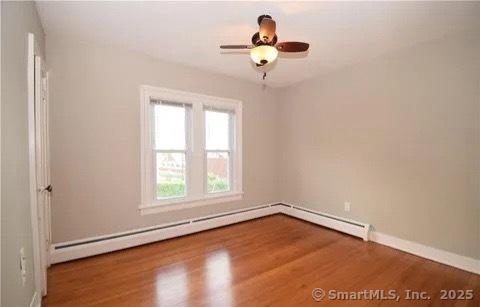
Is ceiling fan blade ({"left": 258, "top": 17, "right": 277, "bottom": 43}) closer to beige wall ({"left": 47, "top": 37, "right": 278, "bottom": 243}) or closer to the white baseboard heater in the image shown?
beige wall ({"left": 47, "top": 37, "right": 278, "bottom": 243})

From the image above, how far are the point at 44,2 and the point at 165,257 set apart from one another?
2730 mm

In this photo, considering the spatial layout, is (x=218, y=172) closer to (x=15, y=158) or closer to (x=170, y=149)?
(x=170, y=149)

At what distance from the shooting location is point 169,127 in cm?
350

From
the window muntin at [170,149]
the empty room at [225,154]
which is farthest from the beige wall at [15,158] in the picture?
the window muntin at [170,149]

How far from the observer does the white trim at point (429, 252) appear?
2.56 meters

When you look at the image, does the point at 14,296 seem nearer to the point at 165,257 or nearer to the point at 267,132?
the point at 165,257

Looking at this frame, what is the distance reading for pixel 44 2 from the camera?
2.10 m

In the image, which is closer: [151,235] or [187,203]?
[151,235]

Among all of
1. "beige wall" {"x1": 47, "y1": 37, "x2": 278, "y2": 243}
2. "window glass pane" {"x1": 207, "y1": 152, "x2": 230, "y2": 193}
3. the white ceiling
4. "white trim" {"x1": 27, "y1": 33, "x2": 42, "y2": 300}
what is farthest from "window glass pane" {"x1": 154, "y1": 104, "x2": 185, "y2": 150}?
"white trim" {"x1": 27, "y1": 33, "x2": 42, "y2": 300}

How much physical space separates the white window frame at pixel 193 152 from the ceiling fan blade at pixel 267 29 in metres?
1.80

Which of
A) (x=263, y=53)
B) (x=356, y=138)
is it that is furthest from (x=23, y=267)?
(x=356, y=138)

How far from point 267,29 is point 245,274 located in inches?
89.9

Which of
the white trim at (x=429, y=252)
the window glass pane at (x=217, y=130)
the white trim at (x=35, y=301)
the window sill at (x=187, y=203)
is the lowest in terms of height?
the white trim at (x=429, y=252)

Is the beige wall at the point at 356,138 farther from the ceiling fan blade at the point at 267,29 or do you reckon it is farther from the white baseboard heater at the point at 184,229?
the ceiling fan blade at the point at 267,29
